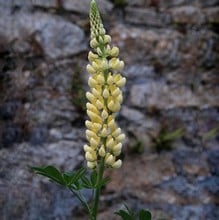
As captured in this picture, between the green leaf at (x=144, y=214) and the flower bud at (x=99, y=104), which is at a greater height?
the flower bud at (x=99, y=104)

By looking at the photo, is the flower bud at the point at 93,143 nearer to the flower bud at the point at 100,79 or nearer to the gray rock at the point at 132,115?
the flower bud at the point at 100,79

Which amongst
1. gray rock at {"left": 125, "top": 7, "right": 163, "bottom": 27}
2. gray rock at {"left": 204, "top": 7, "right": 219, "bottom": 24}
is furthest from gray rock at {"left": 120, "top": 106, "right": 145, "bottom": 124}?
gray rock at {"left": 204, "top": 7, "right": 219, "bottom": 24}

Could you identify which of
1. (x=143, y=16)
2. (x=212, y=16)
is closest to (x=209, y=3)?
(x=212, y=16)

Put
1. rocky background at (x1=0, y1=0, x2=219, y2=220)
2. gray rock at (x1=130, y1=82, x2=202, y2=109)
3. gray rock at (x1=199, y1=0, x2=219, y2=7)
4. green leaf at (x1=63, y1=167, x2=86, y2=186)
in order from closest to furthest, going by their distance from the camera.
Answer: green leaf at (x1=63, y1=167, x2=86, y2=186) < rocky background at (x1=0, y1=0, x2=219, y2=220) < gray rock at (x1=130, y1=82, x2=202, y2=109) < gray rock at (x1=199, y1=0, x2=219, y2=7)

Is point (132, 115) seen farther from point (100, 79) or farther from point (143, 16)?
point (100, 79)

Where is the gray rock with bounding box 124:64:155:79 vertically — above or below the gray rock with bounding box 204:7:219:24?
below

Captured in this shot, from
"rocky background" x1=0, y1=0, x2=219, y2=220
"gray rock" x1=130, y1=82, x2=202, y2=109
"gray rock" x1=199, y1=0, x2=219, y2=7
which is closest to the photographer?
"rocky background" x1=0, y1=0, x2=219, y2=220

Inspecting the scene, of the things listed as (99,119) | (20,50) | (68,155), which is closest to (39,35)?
(20,50)

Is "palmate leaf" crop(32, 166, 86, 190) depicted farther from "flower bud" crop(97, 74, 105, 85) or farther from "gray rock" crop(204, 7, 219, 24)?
"gray rock" crop(204, 7, 219, 24)

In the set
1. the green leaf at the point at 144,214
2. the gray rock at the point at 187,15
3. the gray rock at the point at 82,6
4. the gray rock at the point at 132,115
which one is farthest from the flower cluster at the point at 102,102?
the gray rock at the point at 187,15
